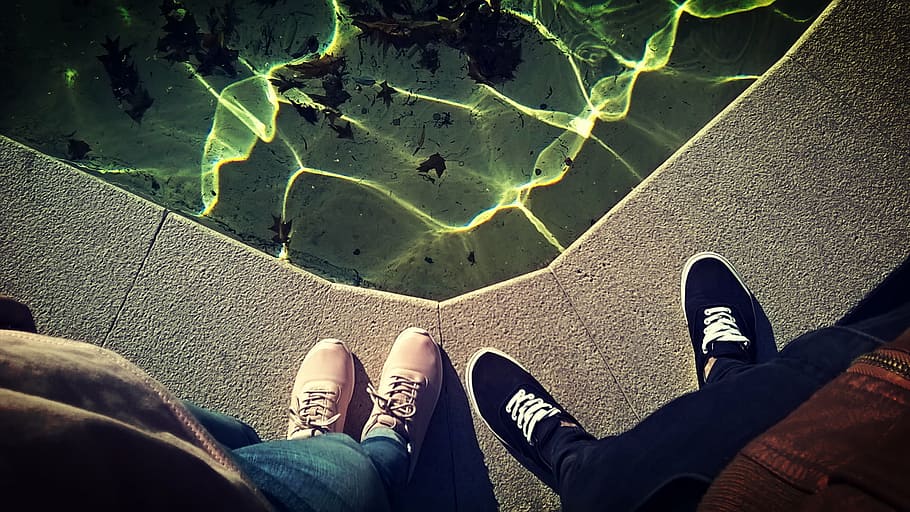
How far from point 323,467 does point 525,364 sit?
101 cm

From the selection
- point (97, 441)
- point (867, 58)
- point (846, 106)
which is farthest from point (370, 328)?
point (867, 58)

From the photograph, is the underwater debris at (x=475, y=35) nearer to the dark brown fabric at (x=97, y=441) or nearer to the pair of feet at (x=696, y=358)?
the pair of feet at (x=696, y=358)

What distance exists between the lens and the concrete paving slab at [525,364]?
2.04m

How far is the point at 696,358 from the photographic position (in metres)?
2.11

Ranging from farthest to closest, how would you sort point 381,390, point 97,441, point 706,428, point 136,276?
point 136,276, point 381,390, point 706,428, point 97,441

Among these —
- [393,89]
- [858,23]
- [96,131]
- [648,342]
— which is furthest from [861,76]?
[96,131]

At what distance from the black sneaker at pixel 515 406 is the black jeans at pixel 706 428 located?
365mm

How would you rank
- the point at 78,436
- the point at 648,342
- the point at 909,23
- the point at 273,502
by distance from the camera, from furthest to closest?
the point at 909,23 → the point at 648,342 → the point at 273,502 → the point at 78,436

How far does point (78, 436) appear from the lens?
2.69ft

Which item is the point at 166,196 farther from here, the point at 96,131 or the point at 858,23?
the point at 858,23

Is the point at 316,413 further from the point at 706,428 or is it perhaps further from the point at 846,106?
the point at 846,106

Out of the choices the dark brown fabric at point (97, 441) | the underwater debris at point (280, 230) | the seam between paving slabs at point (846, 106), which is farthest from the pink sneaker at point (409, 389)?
the seam between paving slabs at point (846, 106)

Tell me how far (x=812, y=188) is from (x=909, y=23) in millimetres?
970

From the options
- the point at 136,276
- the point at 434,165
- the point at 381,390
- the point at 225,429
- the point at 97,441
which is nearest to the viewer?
the point at 97,441
